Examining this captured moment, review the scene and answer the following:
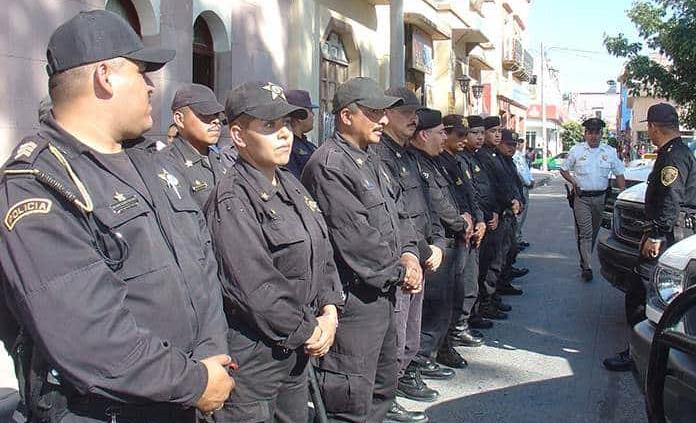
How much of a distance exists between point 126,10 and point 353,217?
4802mm

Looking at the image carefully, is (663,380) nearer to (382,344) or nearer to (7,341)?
(382,344)

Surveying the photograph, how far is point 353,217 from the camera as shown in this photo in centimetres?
353

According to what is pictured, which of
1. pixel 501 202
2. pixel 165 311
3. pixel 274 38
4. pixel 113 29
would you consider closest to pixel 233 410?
pixel 165 311

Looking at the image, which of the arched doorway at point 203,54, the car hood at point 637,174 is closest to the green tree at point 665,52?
the car hood at point 637,174

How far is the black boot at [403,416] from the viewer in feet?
14.1

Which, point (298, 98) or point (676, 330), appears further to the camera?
point (298, 98)

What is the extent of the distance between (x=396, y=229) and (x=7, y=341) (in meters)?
2.19

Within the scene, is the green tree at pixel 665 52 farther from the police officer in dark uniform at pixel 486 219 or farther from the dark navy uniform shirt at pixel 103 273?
the dark navy uniform shirt at pixel 103 273

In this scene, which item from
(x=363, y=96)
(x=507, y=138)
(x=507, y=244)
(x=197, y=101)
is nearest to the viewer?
(x=363, y=96)

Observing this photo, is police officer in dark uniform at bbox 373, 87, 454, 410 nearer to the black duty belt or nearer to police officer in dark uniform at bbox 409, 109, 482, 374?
police officer in dark uniform at bbox 409, 109, 482, 374

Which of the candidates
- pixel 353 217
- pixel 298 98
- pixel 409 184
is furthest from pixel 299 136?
pixel 353 217

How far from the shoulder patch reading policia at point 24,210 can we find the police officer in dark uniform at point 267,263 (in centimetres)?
97

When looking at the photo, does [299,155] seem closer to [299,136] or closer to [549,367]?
[299,136]

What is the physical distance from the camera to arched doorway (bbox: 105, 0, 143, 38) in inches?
276
